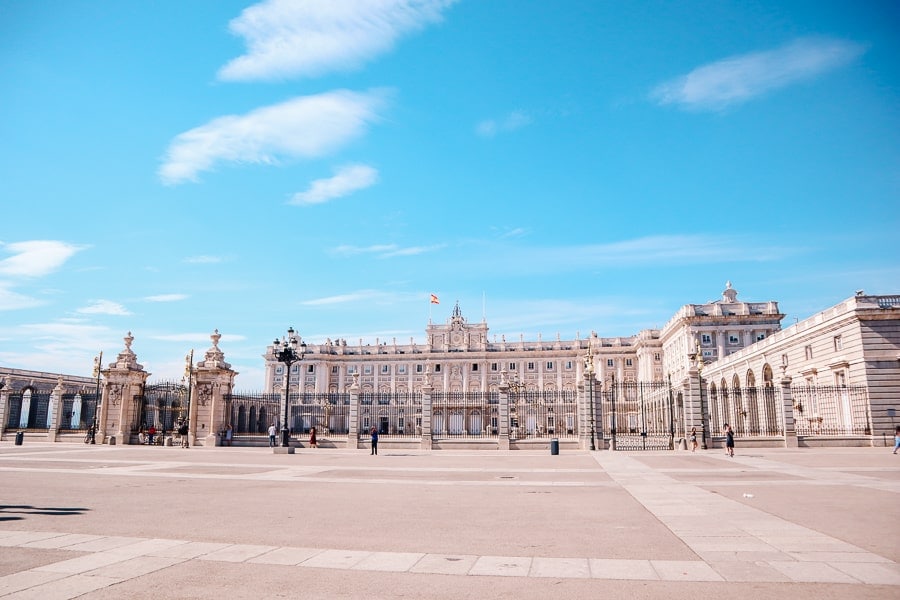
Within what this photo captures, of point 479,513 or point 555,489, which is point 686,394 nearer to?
point 555,489

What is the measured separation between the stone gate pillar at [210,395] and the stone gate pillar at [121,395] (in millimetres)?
4166

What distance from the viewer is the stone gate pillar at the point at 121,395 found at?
125ft

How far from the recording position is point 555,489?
55.7 feet

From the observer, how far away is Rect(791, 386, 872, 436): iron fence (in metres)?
37.2

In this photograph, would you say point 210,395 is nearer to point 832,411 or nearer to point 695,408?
point 695,408

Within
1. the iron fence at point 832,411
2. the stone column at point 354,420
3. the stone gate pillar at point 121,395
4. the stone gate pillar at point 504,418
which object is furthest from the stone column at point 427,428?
the iron fence at point 832,411

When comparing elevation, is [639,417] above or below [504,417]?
below

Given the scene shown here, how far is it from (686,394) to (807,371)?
48.0 ft

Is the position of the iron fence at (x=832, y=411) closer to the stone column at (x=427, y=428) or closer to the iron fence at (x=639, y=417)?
the iron fence at (x=639, y=417)

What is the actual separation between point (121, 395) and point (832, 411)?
4513 centimetres

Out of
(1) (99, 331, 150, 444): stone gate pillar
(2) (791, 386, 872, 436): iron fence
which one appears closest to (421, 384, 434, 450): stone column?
(1) (99, 331, 150, 444): stone gate pillar

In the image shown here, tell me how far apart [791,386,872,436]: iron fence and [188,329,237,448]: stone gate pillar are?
35.1 meters

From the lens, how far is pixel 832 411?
40.6m

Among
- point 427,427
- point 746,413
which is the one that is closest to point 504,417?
point 427,427
